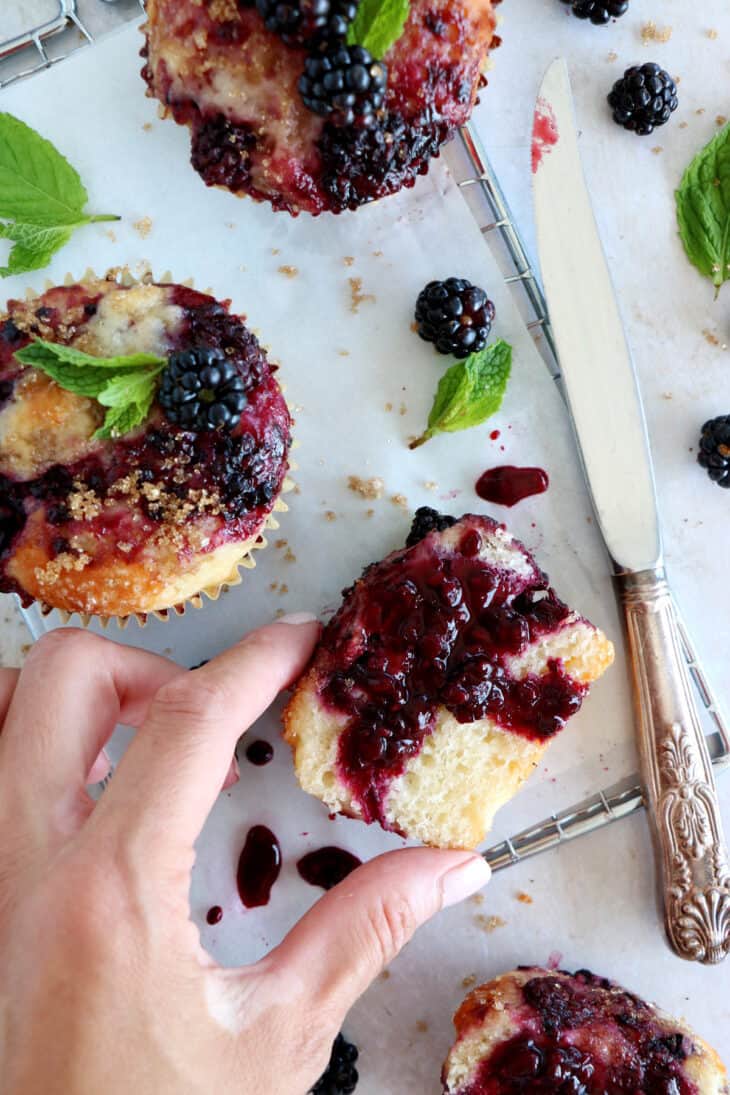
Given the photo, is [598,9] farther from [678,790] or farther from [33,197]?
[678,790]

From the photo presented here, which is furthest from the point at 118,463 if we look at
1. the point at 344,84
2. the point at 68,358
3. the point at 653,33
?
the point at 653,33

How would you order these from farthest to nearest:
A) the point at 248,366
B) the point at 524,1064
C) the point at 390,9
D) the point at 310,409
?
the point at 310,409
the point at 524,1064
the point at 248,366
the point at 390,9

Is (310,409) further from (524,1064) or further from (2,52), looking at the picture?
(524,1064)

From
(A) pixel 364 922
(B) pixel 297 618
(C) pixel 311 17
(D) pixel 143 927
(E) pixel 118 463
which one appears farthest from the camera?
(B) pixel 297 618

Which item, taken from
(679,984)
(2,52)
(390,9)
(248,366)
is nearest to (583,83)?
(390,9)

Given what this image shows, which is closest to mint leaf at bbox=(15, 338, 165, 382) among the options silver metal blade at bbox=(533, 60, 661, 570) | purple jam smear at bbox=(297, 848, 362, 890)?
silver metal blade at bbox=(533, 60, 661, 570)

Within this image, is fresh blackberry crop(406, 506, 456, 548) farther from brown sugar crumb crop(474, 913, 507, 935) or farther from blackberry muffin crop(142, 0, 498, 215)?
brown sugar crumb crop(474, 913, 507, 935)

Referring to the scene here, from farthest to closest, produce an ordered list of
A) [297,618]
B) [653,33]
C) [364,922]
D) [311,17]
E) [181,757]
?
[653,33] → [297,618] → [364,922] → [311,17] → [181,757]
